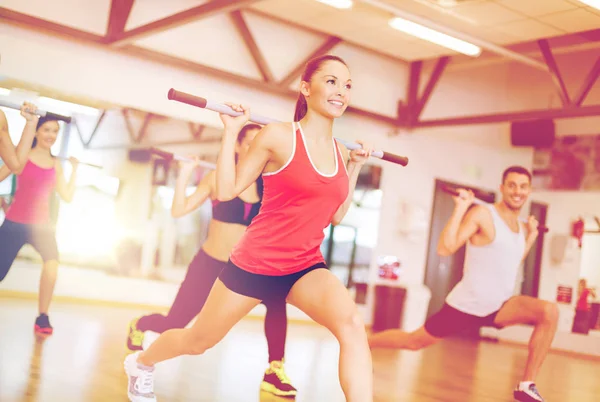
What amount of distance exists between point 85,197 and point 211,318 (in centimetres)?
477

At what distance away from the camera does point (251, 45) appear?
768 cm

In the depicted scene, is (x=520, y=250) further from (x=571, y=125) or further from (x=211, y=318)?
(x=571, y=125)

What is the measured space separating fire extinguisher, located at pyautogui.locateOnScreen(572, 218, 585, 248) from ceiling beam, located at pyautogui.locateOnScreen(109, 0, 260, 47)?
597 centimetres

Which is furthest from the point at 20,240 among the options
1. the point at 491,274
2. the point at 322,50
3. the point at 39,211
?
the point at 322,50

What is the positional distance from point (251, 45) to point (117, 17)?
1.54 m

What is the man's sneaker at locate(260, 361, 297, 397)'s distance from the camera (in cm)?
347

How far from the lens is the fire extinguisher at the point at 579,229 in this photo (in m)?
9.66

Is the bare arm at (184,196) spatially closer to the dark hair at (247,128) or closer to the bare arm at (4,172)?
the dark hair at (247,128)

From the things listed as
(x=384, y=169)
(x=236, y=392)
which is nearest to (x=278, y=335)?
(x=236, y=392)

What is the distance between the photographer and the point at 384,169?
917 centimetres

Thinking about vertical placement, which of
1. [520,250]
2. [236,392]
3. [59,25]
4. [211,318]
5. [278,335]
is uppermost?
[59,25]

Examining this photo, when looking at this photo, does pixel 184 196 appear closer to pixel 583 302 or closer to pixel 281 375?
pixel 281 375

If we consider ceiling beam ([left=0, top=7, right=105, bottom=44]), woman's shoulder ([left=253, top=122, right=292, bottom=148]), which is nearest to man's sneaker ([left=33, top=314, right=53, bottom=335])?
woman's shoulder ([left=253, top=122, right=292, bottom=148])

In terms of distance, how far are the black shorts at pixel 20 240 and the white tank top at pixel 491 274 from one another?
2492 mm
